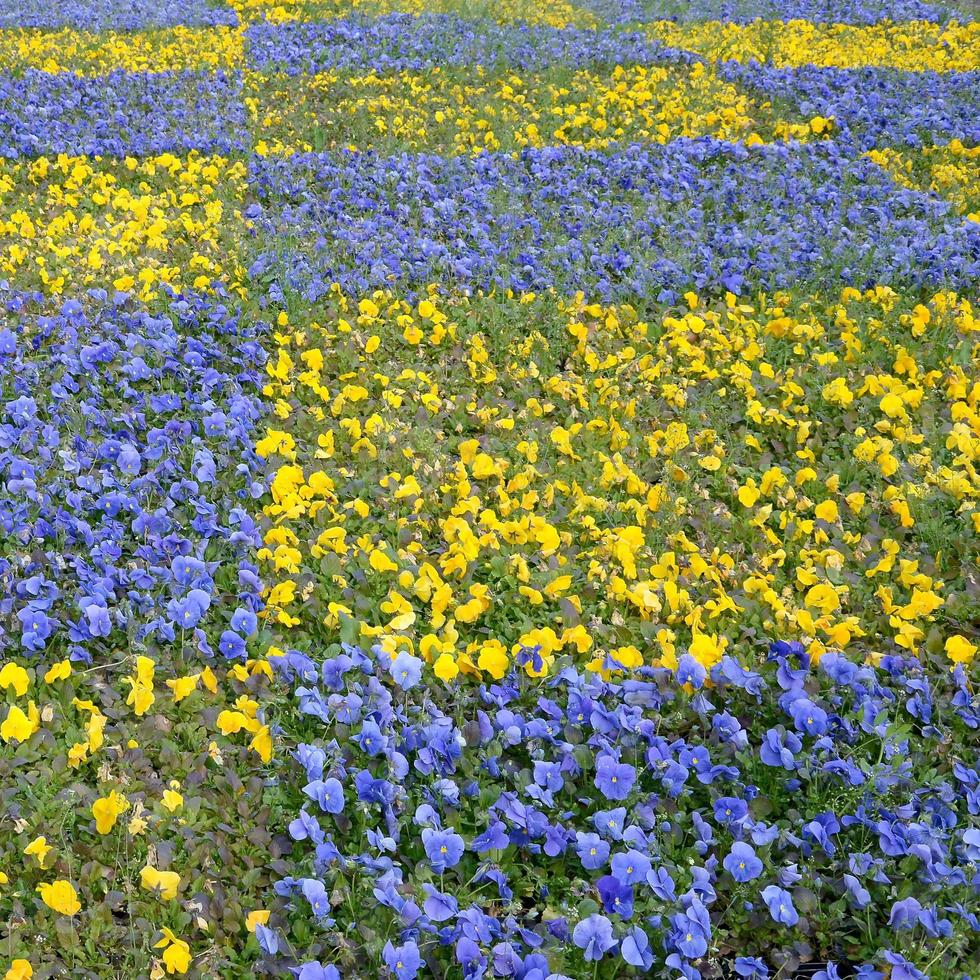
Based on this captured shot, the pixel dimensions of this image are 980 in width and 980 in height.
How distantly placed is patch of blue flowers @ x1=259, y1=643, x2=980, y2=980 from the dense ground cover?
0.06 feet

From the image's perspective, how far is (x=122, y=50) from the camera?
11.0 meters

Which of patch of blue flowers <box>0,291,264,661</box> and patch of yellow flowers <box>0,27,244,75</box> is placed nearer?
patch of blue flowers <box>0,291,264,661</box>

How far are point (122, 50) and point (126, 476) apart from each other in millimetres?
8739

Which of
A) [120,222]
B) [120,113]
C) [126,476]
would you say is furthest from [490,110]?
[126,476]

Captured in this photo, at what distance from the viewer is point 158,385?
5.10m

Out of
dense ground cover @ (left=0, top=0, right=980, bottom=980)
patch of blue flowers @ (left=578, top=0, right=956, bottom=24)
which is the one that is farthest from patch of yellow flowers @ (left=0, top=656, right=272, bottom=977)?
patch of blue flowers @ (left=578, top=0, right=956, bottom=24)

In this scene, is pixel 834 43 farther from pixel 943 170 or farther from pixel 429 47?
pixel 429 47

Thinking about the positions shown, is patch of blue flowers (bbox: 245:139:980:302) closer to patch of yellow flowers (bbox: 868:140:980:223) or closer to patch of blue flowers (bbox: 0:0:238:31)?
patch of yellow flowers (bbox: 868:140:980:223)

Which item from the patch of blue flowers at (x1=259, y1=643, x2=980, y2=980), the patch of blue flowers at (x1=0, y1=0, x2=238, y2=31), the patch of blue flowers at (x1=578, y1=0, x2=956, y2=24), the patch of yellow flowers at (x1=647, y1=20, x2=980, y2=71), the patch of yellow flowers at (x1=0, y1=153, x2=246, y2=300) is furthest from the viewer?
the patch of blue flowers at (x1=578, y1=0, x2=956, y2=24)

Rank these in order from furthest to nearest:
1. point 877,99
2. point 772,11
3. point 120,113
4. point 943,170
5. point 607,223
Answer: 1. point 772,11
2. point 877,99
3. point 120,113
4. point 943,170
5. point 607,223

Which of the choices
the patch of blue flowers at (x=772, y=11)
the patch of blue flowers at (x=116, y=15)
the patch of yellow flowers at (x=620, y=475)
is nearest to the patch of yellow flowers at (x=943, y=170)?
the patch of yellow flowers at (x=620, y=475)

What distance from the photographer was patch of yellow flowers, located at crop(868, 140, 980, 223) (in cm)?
757

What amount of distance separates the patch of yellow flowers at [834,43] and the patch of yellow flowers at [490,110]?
124cm

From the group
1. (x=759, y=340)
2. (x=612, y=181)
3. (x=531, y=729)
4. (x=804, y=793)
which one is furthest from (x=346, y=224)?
(x=804, y=793)
